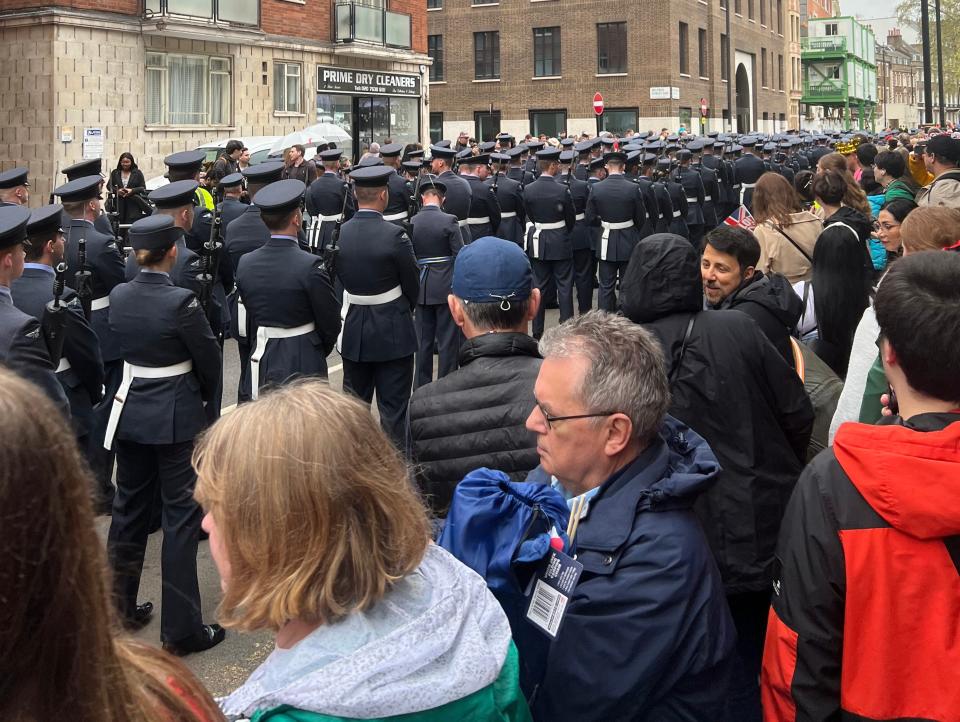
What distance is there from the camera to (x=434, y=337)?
Answer: 10.2 m

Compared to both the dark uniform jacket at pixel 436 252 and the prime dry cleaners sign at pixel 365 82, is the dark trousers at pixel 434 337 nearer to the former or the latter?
the dark uniform jacket at pixel 436 252

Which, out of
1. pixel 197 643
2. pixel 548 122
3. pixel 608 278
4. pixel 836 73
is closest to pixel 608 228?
pixel 608 278

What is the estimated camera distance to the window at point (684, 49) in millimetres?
51344

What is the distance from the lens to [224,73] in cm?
2752

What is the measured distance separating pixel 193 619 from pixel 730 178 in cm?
1718

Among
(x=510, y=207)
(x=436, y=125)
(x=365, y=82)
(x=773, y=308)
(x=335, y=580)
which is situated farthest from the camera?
(x=436, y=125)

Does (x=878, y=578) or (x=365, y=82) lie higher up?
(x=365, y=82)

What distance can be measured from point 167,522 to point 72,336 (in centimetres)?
107

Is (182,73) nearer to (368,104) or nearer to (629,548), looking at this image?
(368,104)

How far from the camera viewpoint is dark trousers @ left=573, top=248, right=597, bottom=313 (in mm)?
13734

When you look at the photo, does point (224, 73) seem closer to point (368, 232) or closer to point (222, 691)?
point (368, 232)

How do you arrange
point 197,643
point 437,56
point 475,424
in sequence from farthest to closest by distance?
point 437,56 < point 197,643 < point 475,424

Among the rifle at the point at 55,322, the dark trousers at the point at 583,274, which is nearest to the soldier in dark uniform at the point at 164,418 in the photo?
the rifle at the point at 55,322

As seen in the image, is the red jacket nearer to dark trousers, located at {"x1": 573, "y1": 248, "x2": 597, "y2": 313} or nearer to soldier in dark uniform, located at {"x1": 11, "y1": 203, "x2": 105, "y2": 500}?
soldier in dark uniform, located at {"x1": 11, "y1": 203, "x2": 105, "y2": 500}
